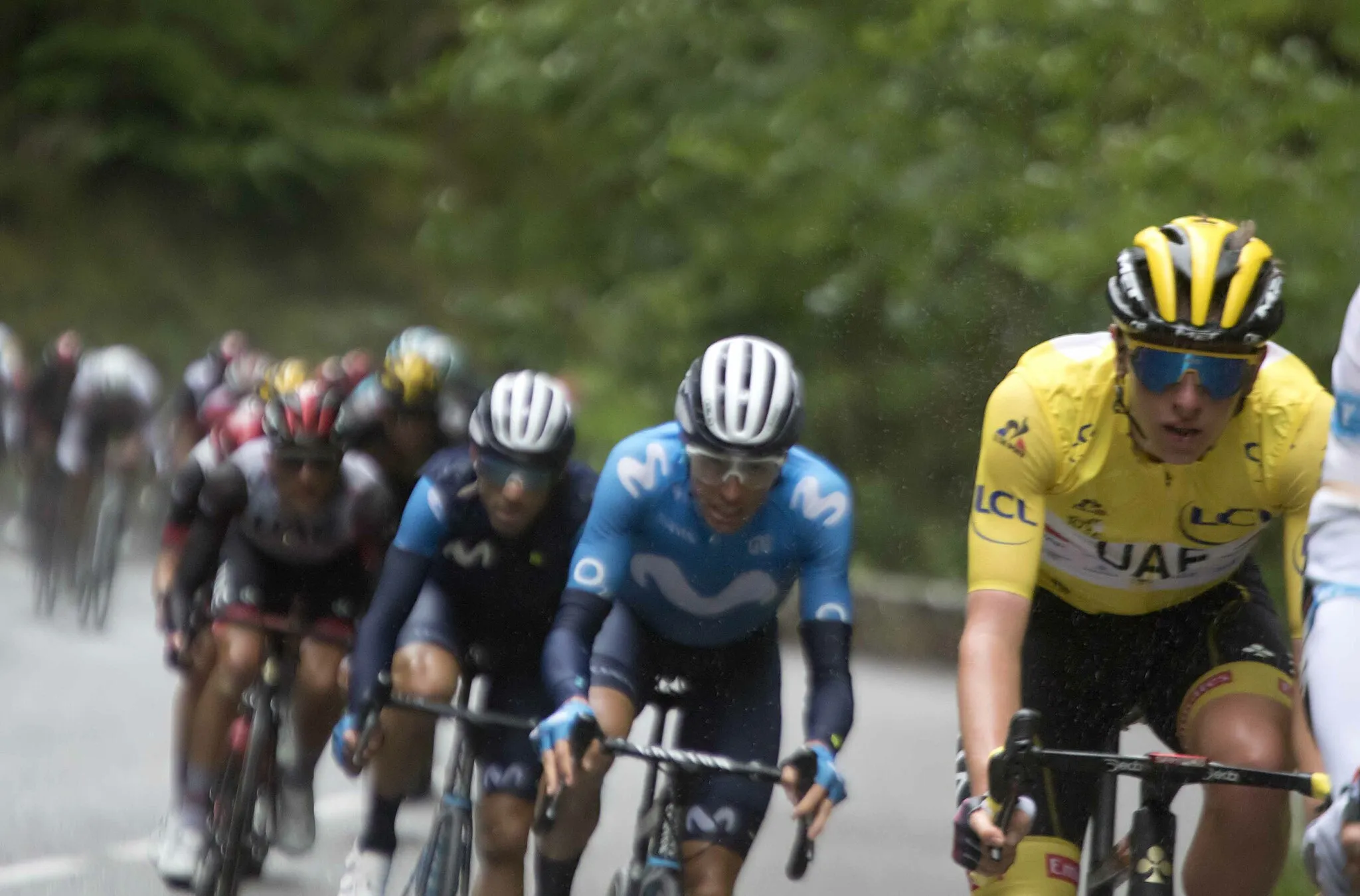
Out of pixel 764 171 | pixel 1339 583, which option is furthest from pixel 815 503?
pixel 764 171

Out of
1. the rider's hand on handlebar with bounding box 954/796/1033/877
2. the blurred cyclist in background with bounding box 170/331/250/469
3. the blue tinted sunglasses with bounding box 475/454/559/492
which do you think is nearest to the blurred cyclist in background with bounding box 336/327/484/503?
the blue tinted sunglasses with bounding box 475/454/559/492

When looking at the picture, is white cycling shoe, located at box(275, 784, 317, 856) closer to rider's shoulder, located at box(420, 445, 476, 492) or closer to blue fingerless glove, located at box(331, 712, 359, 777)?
rider's shoulder, located at box(420, 445, 476, 492)

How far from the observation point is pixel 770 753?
223 inches

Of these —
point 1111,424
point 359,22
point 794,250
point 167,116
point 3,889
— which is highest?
point 359,22

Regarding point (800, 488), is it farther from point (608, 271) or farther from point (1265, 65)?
point (608, 271)

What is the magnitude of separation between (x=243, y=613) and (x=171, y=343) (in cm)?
2382

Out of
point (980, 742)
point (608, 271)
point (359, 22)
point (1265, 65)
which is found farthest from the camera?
point (359, 22)

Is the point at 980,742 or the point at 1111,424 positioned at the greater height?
the point at 1111,424

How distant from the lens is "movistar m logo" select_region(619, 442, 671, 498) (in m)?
5.41

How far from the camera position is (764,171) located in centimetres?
1719

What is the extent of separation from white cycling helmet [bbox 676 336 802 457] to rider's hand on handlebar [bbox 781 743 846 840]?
2.30 feet

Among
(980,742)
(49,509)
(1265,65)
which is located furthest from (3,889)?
(49,509)

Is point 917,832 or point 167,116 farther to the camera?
point 167,116

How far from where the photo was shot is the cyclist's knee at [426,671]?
618 centimetres
